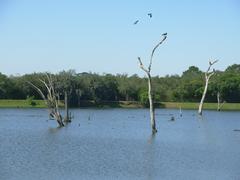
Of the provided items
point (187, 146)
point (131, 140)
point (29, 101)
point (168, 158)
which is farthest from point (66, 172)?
point (29, 101)

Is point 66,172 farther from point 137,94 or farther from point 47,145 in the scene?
point 137,94

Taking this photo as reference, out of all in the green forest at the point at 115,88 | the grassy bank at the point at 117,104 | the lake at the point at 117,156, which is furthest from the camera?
the green forest at the point at 115,88

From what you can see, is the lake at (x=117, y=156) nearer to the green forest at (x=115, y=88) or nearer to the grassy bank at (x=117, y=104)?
the grassy bank at (x=117, y=104)

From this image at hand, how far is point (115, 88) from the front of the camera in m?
145

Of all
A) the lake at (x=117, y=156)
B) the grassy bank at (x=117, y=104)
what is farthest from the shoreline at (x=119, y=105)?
the lake at (x=117, y=156)

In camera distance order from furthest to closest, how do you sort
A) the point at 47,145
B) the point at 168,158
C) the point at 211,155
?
1. the point at 47,145
2. the point at 211,155
3. the point at 168,158

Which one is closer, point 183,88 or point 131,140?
point 131,140

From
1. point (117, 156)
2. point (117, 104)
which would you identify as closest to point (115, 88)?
point (117, 104)

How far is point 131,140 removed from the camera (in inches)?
1925

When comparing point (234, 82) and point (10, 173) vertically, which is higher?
point (234, 82)

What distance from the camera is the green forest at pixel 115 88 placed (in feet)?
438

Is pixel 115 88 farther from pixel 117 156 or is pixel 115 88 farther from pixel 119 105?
pixel 117 156

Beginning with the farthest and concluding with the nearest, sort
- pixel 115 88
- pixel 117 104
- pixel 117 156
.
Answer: pixel 115 88
pixel 117 104
pixel 117 156

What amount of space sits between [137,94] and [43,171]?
387 feet
